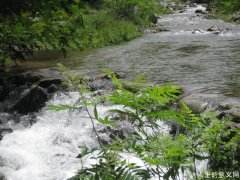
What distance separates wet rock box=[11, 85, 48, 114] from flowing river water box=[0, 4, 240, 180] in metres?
0.25

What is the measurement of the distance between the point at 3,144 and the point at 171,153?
585 cm

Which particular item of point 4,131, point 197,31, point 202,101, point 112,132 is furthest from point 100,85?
point 197,31

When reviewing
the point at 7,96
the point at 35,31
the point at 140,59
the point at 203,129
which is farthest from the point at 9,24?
the point at 140,59

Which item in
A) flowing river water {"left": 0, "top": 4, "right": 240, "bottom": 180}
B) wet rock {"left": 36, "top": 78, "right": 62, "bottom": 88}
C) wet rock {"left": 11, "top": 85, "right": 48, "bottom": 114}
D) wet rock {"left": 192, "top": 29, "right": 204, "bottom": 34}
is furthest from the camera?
wet rock {"left": 192, "top": 29, "right": 204, "bottom": 34}

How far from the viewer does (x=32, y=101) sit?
944 cm

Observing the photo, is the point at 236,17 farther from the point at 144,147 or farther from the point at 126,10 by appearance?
the point at 144,147

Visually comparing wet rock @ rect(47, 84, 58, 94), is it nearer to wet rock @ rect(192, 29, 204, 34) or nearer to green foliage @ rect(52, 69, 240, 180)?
green foliage @ rect(52, 69, 240, 180)

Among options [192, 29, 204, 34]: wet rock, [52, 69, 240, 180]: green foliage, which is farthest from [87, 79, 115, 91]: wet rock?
[192, 29, 204, 34]: wet rock

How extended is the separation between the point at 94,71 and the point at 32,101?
2.51 metres

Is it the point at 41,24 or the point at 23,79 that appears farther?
the point at 23,79

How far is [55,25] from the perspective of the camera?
6617 millimetres

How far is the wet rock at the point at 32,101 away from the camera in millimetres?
9320

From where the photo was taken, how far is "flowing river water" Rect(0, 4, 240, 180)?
6820 millimetres

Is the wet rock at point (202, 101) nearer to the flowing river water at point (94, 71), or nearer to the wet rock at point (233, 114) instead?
the flowing river water at point (94, 71)
